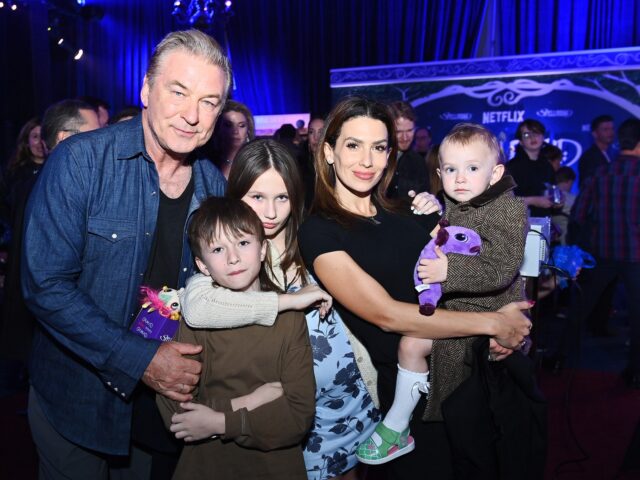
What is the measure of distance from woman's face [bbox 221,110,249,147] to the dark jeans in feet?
9.43

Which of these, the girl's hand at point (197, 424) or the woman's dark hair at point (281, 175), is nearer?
the girl's hand at point (197, 424)

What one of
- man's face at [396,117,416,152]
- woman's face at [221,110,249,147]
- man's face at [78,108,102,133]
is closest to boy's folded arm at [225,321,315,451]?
man's face at [78,108,102,133]

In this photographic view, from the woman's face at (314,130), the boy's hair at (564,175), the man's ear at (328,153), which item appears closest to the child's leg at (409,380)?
the man's ear at (328,153)

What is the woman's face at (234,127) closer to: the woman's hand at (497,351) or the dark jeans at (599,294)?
the woman's hand at (497,351)

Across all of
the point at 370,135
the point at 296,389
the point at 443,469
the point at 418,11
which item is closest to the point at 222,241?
the point at 296,389

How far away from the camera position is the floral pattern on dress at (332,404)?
2.03 m

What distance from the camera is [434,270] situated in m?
1.94

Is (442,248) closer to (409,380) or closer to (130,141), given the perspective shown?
(409,380)

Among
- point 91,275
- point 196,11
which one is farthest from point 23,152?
point 196,11

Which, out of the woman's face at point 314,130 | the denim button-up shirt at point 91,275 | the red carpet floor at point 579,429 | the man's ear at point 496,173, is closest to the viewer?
the denim button-up shirt at point 91,275

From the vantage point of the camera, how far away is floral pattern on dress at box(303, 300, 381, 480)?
6.67 feet

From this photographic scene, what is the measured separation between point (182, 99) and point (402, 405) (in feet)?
3.98

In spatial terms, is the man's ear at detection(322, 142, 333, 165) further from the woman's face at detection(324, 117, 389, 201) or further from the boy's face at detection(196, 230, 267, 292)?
the boy's face at detection(196, 230, 267, 292)

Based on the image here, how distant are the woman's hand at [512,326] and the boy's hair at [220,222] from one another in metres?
0.85
